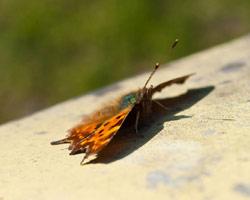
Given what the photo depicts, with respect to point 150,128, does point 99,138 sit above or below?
above

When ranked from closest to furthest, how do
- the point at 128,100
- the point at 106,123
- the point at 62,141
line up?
1. the point at 106,123
2. the point at 62,141
3. the point at 128,100

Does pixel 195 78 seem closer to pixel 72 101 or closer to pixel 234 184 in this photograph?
pixel 72 101

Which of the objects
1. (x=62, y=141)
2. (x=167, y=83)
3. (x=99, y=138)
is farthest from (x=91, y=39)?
(x=99, y=138)

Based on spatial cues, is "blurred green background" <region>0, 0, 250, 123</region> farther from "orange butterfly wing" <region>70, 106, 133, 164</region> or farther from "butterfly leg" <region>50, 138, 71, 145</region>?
"orange butterfly wing" <region>70, 106, 133, 164</region>

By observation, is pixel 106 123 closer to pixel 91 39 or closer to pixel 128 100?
pixel 128 100

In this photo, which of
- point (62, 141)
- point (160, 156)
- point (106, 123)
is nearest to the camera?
point (160, 156)

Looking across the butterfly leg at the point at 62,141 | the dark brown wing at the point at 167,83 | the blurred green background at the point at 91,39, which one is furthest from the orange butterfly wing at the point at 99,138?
the blurred green background at the point at 91,39

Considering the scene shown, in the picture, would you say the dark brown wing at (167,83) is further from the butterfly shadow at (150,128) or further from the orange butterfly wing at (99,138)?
the orange butterfly wing at (99,138)
